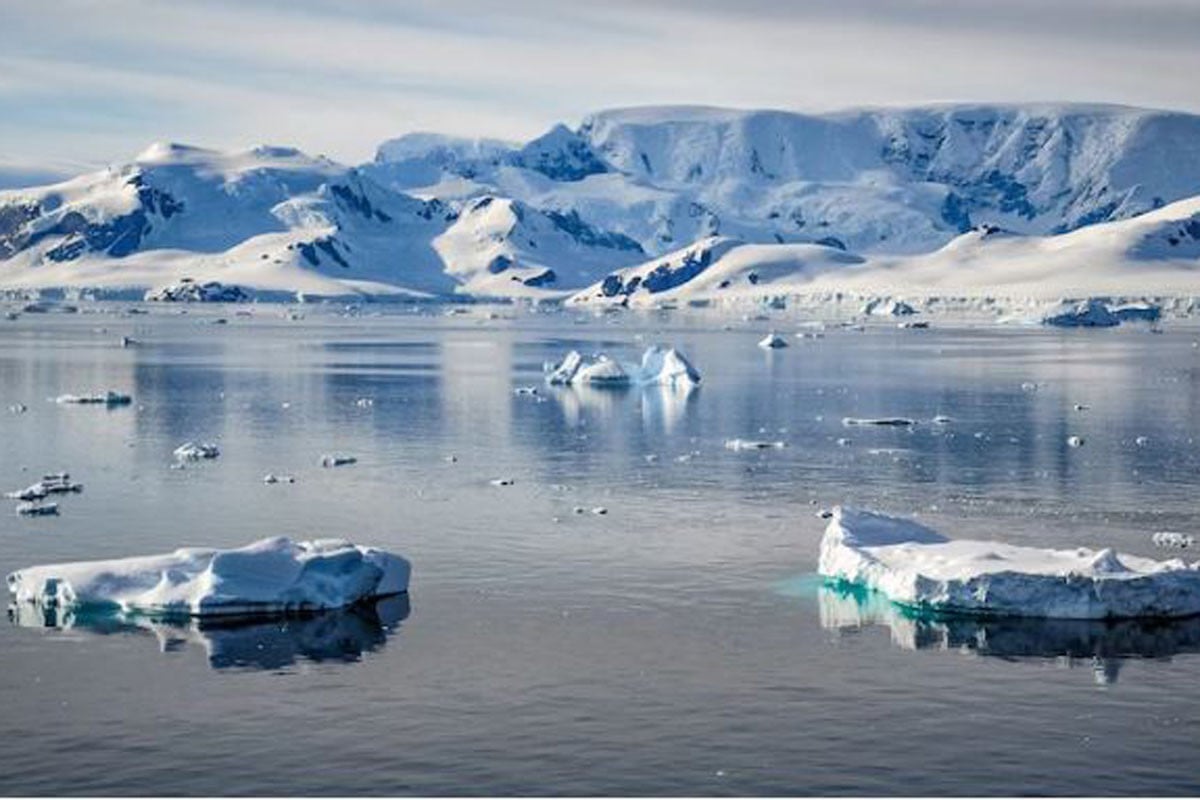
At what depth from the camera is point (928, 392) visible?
343 feet

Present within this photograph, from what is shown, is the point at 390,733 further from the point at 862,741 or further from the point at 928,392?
the point at 928,392

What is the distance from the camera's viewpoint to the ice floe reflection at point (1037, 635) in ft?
121

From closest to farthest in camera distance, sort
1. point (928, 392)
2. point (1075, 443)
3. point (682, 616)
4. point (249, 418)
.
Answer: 1. point (682, 616)
2. point (1075, 443)
3. point (249, 418)
4. point (928, 392)

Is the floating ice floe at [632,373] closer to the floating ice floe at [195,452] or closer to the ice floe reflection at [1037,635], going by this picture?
the floating ice floe at [195,452]

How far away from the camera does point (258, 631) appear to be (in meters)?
37.9

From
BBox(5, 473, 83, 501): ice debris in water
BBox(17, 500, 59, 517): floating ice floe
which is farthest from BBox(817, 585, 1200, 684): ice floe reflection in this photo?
BBox(5, 473, 83, 501): ice debris in water

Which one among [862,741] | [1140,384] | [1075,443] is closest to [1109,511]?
[1075,443]

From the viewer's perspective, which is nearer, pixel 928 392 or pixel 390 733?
pixel 390 733

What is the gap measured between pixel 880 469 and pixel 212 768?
41216 mm

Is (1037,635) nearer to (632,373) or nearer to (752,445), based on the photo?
(752,445)

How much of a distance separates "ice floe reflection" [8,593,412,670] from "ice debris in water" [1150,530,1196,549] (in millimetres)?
22572

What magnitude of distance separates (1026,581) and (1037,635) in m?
1.81

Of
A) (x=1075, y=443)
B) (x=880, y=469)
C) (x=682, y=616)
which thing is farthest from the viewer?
(x=1075, y=443)

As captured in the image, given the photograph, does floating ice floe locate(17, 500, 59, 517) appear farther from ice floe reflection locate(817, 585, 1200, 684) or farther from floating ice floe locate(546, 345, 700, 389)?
floating ice floe locate(546, 345, 700, 389)
